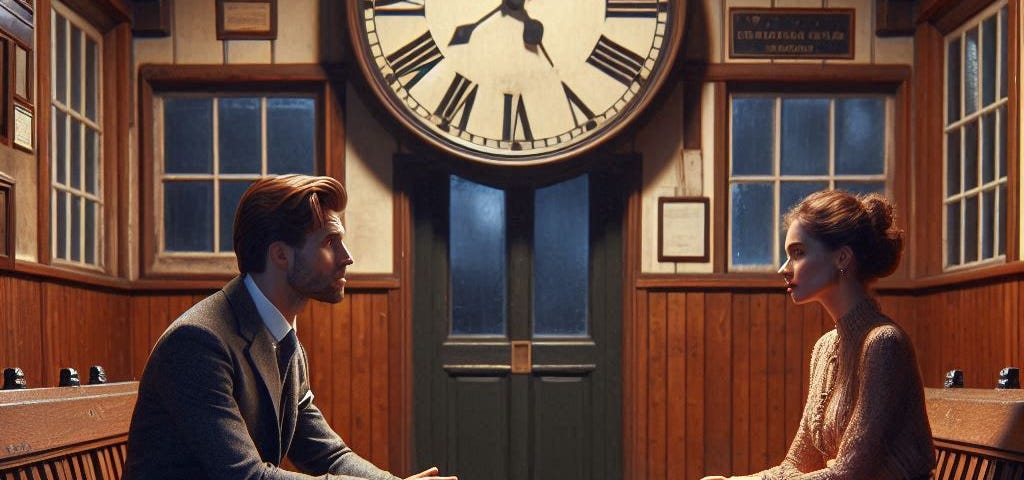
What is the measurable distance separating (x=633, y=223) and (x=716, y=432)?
1037 mm

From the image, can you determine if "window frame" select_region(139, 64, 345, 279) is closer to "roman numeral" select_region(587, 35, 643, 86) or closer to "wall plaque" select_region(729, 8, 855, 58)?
"roman numeral" select_region(587, 35, 643, 86)

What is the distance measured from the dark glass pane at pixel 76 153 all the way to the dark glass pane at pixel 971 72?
3.87 metres

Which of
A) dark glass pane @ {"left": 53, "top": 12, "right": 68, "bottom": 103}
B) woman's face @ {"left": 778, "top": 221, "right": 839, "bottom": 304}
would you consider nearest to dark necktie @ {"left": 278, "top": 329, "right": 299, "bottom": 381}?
Result: woman's face @ {"left": 778, "top": 221, "right": 839, "bottom": 304}

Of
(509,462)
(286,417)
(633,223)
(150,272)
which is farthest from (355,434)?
(286,417)

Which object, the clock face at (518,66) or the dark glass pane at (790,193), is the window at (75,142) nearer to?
the clock face at (518,66)

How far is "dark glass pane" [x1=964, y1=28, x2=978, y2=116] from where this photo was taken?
4.73 metres

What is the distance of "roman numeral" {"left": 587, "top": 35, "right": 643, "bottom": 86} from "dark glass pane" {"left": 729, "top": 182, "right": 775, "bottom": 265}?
74 cm

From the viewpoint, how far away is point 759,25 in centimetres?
513

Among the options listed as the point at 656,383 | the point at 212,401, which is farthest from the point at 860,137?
the point at 212,401

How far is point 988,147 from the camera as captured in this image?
15.0 ft

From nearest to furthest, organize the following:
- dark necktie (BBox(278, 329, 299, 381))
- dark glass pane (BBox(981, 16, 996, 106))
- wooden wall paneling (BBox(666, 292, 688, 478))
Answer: dark necktie (BBox(278, 329, 299, 381)) < dark glass pane (BBox(981, 16, 996, 106)) < wooden wall paneling (BBox(666, 292, 688, 478))

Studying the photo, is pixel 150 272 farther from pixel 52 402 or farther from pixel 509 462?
pixel 52 402

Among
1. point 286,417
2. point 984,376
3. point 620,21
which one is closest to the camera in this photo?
point 286,417

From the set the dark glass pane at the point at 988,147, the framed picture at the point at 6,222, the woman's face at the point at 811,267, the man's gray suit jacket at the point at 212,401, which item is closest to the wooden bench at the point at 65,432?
the man's gray suit jacket at the point at 212,401
